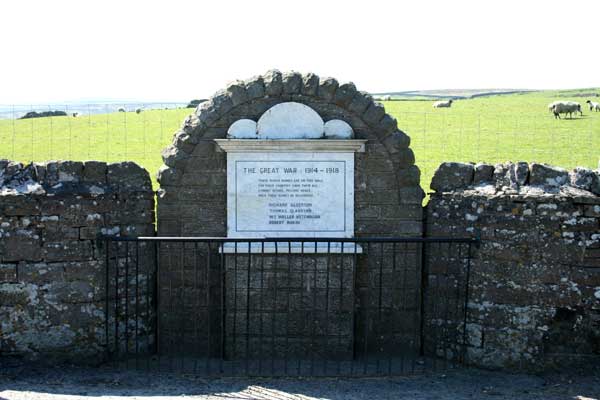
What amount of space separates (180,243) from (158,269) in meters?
0.39

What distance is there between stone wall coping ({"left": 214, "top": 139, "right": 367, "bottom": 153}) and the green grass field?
587 cm

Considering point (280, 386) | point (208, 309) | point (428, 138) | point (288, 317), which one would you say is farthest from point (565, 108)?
point (280, 386)

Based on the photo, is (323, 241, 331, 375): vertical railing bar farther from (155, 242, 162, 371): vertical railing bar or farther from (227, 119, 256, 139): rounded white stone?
(155, 242, 162, 371): vertical railing bar

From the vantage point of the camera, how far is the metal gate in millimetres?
8656

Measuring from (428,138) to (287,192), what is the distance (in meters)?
14.5

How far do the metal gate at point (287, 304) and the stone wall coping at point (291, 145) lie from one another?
104 centimetres

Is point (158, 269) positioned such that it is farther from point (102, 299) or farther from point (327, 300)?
point (327, 300)

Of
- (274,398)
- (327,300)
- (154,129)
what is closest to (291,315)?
(327,300)

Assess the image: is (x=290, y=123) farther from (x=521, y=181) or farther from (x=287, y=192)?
(x=521, y=181)

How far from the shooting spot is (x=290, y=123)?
28.3ft

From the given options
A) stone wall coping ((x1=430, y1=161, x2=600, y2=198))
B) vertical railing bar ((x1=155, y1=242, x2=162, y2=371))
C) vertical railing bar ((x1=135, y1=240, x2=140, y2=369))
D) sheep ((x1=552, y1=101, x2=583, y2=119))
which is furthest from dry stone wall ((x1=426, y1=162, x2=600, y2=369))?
sheep ((x1=552, y1=101, x2=583, y2=119))

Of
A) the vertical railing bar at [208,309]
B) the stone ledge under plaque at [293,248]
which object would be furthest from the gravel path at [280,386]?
the stone ledge under plaque at [293,248]

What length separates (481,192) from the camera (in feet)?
28.0

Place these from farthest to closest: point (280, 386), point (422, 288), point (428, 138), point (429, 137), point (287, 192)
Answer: point (429, 137) < point (428, 138) < point (422, 288) < point (287, 192) < point (280, 386)
